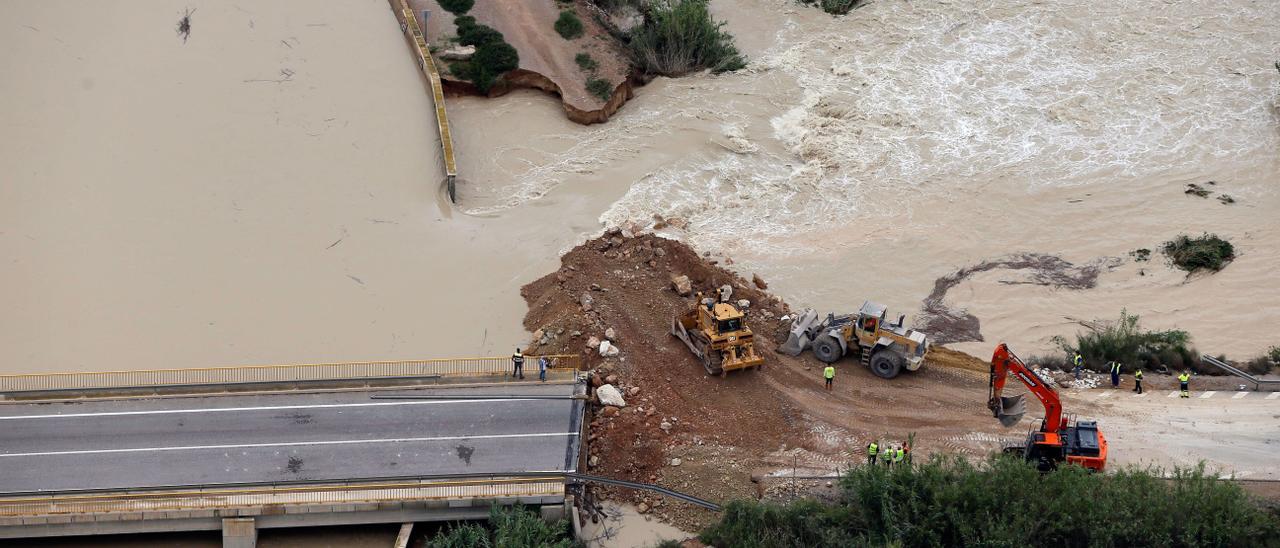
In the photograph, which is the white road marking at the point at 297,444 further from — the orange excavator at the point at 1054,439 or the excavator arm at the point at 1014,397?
the orange excavator at the point at 1054,439

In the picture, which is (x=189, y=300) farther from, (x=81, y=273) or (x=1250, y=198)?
(x=1250, y=198)

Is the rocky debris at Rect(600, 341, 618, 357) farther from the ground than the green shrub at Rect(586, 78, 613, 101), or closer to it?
closer to it

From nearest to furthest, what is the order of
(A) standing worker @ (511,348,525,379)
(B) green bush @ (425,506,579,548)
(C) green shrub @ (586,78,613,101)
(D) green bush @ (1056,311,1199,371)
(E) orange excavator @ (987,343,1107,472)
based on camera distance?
(B) green bush @ (425,506,579,548) → (E) orange excavator @ (987,343,1107,472) → (A) standing worker @ (511,348,525,379) → (D) green bush @ (1056,311,1199,371) → (C) green shrub @ (586,78,613,101)

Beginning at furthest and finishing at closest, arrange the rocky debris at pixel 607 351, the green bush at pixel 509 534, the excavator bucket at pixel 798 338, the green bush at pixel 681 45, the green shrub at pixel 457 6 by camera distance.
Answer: the green shrub at pixel 457 6 < the green bush at pixel 681 45 < the excavator bucket at pixel 798 338 < the rocky debris at pixel 607 351 < the green bush at pixel 509 534

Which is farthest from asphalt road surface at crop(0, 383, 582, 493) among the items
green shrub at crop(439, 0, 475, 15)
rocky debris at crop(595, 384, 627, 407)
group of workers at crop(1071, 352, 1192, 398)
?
green shrub at crop(439, 0, 475, 15)

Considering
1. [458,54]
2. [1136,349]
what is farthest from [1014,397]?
[458,54]

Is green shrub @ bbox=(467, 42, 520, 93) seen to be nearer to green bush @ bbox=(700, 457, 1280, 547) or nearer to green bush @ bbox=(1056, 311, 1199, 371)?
green bush @ bbox=(1056, 311, 1199, 371)

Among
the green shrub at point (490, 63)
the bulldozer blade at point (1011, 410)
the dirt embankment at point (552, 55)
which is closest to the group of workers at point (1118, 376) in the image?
the bulldozer blade at point (1011, 410)

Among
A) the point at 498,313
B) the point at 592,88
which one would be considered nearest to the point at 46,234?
the point at 498,313
